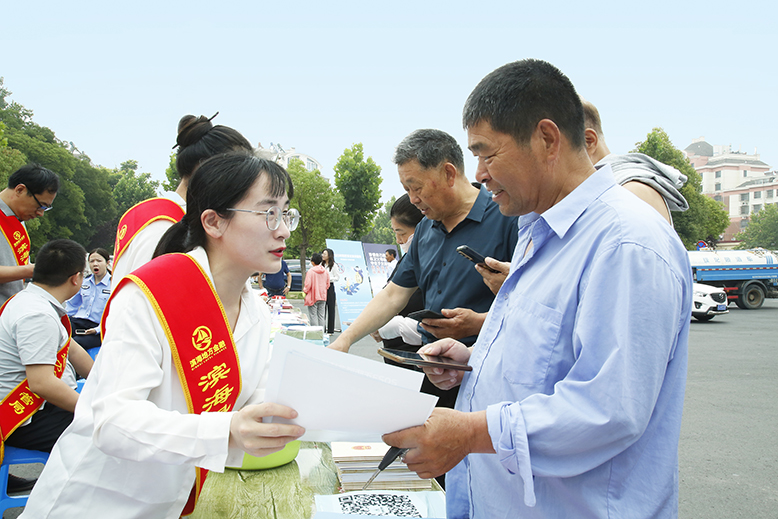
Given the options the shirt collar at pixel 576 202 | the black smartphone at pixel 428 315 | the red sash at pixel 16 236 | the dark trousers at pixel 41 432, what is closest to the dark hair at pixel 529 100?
the shirt collar at pixel 576 202

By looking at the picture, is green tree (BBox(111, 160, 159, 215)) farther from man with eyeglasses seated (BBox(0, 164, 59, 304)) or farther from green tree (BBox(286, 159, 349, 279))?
man with eyeglasses seated (BBox(0, 164, 59, 304))

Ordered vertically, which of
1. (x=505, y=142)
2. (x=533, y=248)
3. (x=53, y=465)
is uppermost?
(x=505, y=142)

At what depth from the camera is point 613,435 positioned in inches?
39.4

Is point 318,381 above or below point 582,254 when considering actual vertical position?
below

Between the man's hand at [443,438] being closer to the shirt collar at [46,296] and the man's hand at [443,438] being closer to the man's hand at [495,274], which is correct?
the man's hand at [495,274]

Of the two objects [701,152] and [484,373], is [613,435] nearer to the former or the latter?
[484,373]

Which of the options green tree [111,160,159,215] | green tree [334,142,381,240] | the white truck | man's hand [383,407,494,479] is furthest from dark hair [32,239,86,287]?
green tree [111,160,159,215]

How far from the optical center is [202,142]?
2.49 meters

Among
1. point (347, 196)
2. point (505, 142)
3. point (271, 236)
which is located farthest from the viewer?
point (347, 196)

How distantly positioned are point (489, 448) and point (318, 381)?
439 mm

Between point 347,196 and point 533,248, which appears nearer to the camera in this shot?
point 533,248

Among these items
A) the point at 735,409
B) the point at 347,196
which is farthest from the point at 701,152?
the point at 735,409

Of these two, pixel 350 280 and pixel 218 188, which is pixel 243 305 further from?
pixel 350 280

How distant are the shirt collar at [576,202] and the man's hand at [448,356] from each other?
1.78 ft
